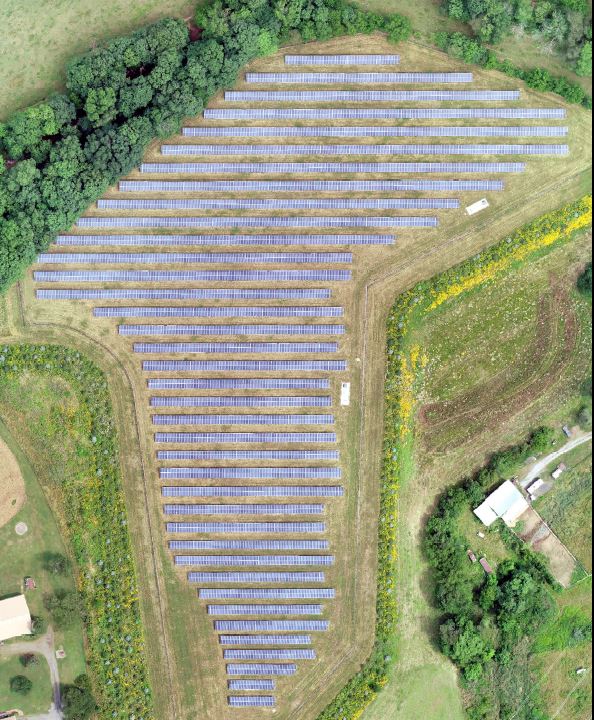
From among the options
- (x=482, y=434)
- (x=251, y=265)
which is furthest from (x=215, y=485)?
(x=482, y=434)

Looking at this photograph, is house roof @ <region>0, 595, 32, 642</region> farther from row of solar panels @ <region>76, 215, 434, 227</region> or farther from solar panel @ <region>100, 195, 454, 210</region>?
solar panel @ <region>100, 195, 454, 210</region>

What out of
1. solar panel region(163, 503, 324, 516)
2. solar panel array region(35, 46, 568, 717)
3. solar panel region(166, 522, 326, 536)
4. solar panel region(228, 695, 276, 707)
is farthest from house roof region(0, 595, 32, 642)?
solar panel region(228, 695, 276, 707)

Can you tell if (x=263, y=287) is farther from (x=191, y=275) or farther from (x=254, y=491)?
(x=254, y=491)

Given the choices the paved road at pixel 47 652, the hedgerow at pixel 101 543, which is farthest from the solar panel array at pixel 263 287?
the paved road at pixel 47 652

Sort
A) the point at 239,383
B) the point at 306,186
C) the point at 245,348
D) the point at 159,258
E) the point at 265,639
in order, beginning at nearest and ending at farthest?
the point at 265,639 → the point at 239,383 → the point at 245,348 → the point at 159,258 → the point at 306,186

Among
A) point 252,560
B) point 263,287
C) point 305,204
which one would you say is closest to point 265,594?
point 252,560

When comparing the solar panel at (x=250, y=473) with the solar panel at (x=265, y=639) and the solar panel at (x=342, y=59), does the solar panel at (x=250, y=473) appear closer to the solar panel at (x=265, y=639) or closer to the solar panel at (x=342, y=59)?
the solar panel at (x=265, y=639)
